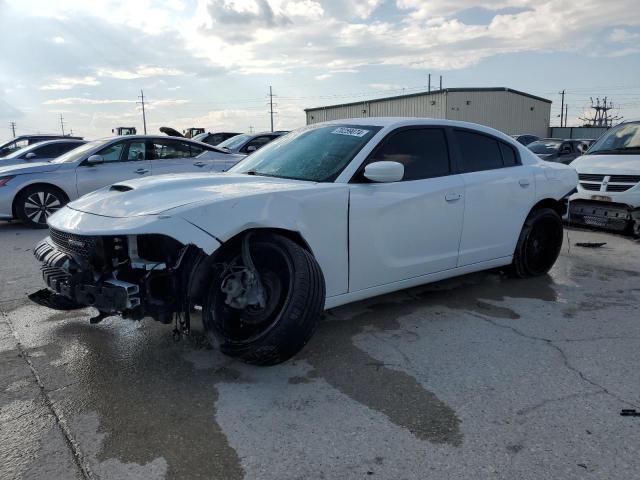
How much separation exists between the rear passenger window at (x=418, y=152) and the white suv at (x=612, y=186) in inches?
164

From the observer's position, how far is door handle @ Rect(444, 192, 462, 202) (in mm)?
4191

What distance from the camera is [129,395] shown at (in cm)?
292

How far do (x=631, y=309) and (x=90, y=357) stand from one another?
432 centimetres

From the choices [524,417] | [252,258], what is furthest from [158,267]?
[524,417]

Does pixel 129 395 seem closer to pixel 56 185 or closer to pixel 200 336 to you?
pixel 200 336

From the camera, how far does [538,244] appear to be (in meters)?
5.31

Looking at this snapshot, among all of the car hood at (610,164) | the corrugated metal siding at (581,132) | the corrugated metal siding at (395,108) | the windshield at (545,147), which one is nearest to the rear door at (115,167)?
the car hood at (610,164)

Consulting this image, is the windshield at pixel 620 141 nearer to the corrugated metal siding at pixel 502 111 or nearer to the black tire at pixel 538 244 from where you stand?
the black tire at pixel 538 244

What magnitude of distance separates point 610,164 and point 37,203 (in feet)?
29.8

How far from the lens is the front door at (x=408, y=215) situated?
3.68 metres

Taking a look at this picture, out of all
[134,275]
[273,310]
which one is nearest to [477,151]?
[273,310]

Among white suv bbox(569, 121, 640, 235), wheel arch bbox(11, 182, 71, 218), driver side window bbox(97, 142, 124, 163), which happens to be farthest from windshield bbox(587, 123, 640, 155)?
wheel arch bbox(11, 182, 71, 218)

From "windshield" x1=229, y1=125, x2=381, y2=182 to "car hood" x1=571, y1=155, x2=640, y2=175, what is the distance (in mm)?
4931

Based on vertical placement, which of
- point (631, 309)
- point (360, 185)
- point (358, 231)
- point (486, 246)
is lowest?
point (631, 309)
